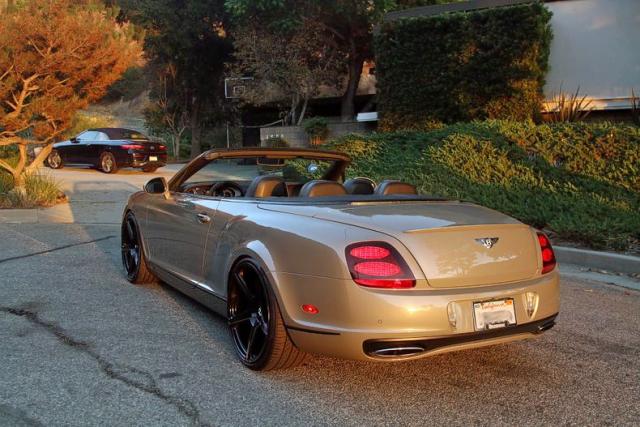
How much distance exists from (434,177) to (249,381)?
808cm

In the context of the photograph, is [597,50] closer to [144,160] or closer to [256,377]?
[144,160]

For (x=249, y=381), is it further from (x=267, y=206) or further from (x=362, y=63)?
(x=362, y=63)

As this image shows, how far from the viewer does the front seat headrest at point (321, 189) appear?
4750 millimetres

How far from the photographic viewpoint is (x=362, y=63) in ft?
77.7

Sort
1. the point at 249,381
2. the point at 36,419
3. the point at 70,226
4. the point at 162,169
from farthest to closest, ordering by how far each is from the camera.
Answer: the point at 162,169
the point at 70,226
the point at 249,381
the point at 36,419

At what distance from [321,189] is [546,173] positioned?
22.1ft

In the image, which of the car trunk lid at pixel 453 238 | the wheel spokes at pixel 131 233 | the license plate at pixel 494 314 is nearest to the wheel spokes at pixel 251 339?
the car trunk lid at pixel 453 238

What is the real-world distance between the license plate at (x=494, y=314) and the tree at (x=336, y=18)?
680 inches

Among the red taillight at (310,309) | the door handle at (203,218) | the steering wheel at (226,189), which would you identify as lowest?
the red taillight at (310,309)

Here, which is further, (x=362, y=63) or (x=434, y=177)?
(x=362, y=63)

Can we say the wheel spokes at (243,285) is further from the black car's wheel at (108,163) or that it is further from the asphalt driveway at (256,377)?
the black car's wheel at (108,163)

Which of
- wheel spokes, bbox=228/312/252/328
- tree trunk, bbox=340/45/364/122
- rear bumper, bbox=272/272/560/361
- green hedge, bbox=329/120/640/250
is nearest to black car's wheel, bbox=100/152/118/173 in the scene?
tree trunk, bbox=340/45/364/122

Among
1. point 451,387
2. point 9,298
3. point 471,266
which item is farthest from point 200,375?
point 9,298

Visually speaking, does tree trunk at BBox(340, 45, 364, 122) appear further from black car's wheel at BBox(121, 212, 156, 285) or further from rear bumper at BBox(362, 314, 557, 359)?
rear bumper at BBox(362, 314, 557, 359)
